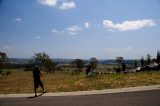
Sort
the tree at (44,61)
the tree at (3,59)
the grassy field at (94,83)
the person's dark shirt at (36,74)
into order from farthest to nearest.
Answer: the tree at (44,61), the tree at (3,59), the grassy field at (94,83), the person's dark shirt at (36,74)

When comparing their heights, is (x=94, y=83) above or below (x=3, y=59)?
below

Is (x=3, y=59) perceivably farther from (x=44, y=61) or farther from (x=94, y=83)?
(x=94, y=83)

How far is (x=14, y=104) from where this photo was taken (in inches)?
521

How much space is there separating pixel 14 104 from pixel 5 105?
1.31ft

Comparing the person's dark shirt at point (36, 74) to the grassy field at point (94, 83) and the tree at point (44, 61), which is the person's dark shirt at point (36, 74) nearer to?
the grassy field at point (94, 83)

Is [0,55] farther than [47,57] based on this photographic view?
No

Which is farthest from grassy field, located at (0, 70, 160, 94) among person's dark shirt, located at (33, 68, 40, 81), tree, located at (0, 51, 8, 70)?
tree, located at (0, 51, 8, 70)

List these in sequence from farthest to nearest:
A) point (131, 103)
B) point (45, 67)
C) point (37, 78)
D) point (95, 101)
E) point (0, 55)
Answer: point (45, 67) < point (0, 55) < point (37, 78) < point (95, 101) < point (131, 103)

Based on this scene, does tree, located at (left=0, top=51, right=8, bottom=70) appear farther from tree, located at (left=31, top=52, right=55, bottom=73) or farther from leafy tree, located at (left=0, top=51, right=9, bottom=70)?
tree, located at (left=31, top=52, right=55, bottom=73)

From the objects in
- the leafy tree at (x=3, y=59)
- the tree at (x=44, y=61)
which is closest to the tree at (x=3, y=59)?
the leafy tree at (x=3, y=59)

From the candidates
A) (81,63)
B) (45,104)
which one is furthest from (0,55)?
(45,104)

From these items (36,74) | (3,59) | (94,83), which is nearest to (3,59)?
(3,59)

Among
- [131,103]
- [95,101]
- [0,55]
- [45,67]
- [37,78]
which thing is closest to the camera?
[131,103]

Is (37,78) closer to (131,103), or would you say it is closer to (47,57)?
(131,103)
